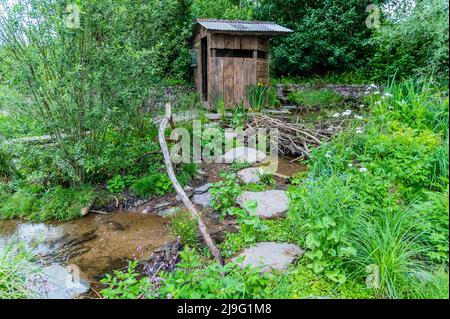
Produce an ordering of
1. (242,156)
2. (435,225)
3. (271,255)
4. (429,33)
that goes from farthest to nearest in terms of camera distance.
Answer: (242,156), (429,33), (271,255), (435,225)

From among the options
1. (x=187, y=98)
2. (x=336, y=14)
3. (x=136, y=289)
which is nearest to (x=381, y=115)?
(x=136, y=289)

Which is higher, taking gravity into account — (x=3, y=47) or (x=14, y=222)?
(x=3, y=47)

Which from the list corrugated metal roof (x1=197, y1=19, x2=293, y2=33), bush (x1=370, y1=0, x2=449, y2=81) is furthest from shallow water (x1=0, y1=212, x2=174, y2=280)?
corrugated metal roof (x1=197, y1=19, x2=293, y2=33)

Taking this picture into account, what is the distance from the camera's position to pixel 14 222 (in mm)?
4375

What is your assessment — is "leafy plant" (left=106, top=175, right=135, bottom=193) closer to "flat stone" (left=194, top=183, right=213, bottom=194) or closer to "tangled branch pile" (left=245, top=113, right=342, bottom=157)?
"flat stone" (left=194, top=183, right=213, bottom=194)

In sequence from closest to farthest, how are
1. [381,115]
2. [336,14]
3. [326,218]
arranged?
[326,218] < [381,115] < [336,14]

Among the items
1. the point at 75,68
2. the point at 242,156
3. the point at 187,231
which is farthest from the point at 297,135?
the point at 75,68

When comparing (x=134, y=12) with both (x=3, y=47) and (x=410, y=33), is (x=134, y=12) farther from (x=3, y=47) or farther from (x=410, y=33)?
(x=410, y=33)

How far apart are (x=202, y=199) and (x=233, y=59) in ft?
15.7

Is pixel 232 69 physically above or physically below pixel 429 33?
below

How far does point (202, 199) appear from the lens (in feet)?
14.5

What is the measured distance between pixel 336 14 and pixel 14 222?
38.5 feet

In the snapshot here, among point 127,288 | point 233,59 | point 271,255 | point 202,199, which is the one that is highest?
point 233,59

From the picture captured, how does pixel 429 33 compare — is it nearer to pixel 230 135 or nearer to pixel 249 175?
pixel 249 175
